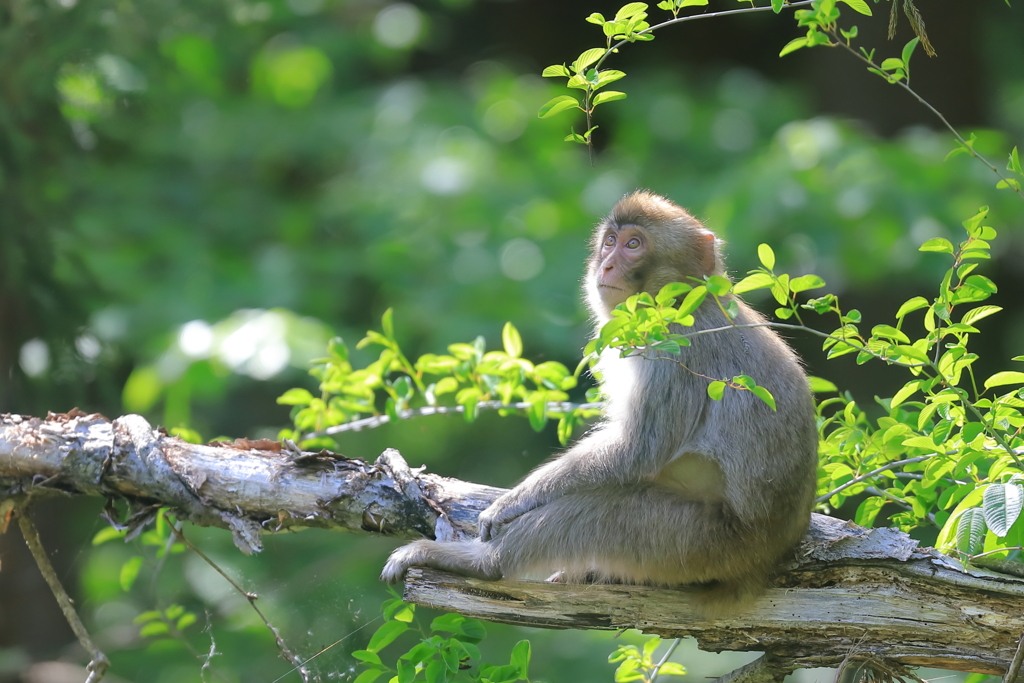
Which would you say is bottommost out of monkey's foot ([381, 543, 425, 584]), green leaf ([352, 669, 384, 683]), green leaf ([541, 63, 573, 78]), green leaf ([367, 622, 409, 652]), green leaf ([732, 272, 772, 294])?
green leaf ([352, 669, 384, 683])

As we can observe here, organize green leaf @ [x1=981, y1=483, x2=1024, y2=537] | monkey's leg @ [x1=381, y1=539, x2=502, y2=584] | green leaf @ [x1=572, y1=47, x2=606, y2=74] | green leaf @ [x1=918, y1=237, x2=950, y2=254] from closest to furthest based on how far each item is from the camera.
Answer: green leaf @ [x1=981, y1=483, x2=1024, y2=537], green leaf @ [x1=918, y1=237, x2=950, y2=254], green leaf @ [x1=572, y1=47, x2=606, y2=74], monkey's leg @ [x1=381, y1=539, x2=502, y2=584]

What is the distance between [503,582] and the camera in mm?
3719

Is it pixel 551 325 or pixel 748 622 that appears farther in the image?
pixel 551 325

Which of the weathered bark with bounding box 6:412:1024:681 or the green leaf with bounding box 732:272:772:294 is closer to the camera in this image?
the green leaf with bounding box 732:272:772:294

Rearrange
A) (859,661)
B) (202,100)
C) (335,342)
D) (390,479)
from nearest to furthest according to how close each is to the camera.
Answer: (859,661), (390,479), (335,342), (202,100)

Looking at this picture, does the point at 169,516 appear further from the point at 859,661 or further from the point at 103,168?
the point at 103,168

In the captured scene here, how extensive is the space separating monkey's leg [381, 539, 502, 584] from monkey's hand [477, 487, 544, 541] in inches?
3.3

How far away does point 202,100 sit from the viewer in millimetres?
11633

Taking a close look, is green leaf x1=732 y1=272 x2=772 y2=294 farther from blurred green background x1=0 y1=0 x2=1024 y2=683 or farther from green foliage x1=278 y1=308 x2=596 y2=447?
blurred green background x1=0 y1=0 x2=1024 y2=683

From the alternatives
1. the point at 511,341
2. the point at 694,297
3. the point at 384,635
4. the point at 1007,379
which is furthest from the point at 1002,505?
the point at 511,341

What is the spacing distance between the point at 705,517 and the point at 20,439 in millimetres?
3064

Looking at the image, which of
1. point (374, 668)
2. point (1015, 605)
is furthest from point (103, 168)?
point (1015, 605)

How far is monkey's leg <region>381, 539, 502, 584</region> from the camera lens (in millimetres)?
3730

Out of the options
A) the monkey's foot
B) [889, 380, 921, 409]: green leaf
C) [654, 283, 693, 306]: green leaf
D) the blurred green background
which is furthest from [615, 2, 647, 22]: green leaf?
the blurred green background
